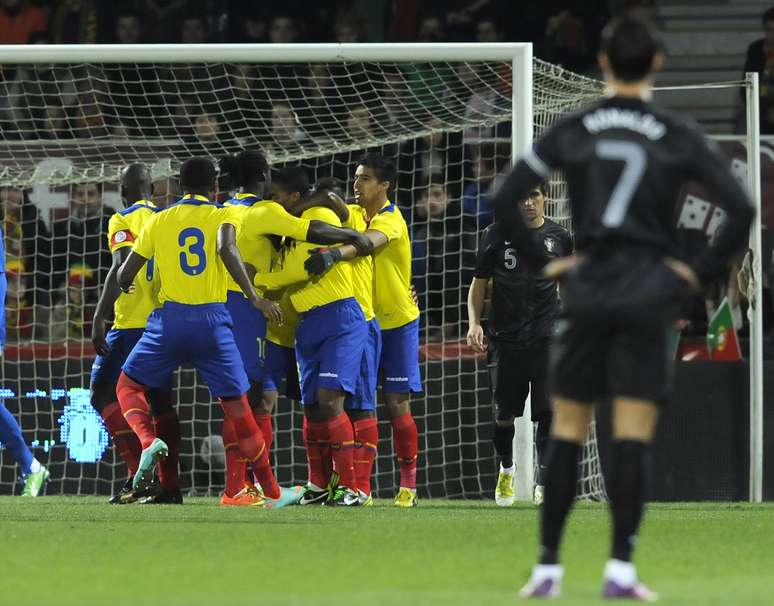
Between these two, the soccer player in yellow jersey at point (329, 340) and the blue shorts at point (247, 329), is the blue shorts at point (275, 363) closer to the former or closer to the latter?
the blue shorts at point (247, 329)

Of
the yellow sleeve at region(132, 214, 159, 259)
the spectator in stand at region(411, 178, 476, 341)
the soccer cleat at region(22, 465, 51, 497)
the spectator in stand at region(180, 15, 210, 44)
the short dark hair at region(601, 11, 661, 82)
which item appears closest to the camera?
the short dark hair at region(601, 11, 661, 82)

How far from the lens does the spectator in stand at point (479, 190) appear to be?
41.3 ft

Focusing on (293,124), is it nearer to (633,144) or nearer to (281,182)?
(281,182)

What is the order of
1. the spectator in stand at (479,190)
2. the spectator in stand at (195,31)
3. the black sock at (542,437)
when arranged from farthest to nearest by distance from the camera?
1. the spectator in stand at (195,31)
2. the spectator in stand at (479,190)
3. the black sock at (542,437)

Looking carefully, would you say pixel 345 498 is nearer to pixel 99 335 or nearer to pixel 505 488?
pixel 505 488

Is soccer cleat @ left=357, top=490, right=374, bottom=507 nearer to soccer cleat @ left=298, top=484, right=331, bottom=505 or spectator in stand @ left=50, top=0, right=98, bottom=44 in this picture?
soccer cleat @ left=298, top=484, right=331, bottom=505

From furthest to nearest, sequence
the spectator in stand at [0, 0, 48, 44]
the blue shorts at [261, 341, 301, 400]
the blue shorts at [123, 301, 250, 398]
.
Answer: the spectator in stand at [0, 0, 48, 44]
the blue shorts at [261, 341, 301, 400]
the blue shorts at [123, 301, 250, 398]

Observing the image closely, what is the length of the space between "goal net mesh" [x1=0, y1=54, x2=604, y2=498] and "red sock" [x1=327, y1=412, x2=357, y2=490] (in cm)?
210

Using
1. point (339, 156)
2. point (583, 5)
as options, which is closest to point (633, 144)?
point (339, 156)

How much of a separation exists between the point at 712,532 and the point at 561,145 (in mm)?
3214

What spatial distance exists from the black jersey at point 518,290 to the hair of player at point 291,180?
1.21m

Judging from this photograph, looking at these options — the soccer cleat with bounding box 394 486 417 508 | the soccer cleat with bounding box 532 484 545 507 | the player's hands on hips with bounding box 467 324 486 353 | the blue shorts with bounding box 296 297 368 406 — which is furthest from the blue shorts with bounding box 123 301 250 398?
the soccer cleat with bounding box 532 484 545 507

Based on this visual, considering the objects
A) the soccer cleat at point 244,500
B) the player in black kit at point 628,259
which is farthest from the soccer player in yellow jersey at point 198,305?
the player in black kit at point 628,259

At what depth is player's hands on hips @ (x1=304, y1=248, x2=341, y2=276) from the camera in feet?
30.3
